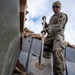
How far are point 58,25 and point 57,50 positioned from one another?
0.72 meters

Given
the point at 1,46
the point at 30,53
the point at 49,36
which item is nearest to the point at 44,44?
the point at 49,36

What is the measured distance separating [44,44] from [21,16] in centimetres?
169

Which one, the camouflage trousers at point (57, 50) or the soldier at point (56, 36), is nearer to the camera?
the camouflage trousers at point (57, 50)

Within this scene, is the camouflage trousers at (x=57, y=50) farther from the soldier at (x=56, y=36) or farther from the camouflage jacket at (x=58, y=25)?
the camouflage jacket at (x=58, y=25)

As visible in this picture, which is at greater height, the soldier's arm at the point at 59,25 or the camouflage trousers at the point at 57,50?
the soldier's arm at the point at 59,25

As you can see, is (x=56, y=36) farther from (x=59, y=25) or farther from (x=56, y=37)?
(x=59, y=25)

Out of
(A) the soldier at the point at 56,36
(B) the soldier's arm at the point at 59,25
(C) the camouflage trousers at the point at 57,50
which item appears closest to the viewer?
(C) the camouflage trousers at the point at 57,50

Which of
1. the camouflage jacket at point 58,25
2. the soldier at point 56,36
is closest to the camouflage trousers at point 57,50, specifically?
the soldier at point 56,36

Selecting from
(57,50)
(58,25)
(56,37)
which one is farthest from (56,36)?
(57,50)

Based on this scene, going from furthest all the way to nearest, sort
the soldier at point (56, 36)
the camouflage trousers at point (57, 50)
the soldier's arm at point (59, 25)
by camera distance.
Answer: the soldier's arm at point (59, 25) < the soldier at point (56, 36) < the camouflage trousers at point (57, 50)

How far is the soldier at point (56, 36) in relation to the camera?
4328mm

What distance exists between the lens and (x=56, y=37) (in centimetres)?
484

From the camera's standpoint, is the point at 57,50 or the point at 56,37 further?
the point at 56,37

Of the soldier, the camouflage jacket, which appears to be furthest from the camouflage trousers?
the camouflage jacket
